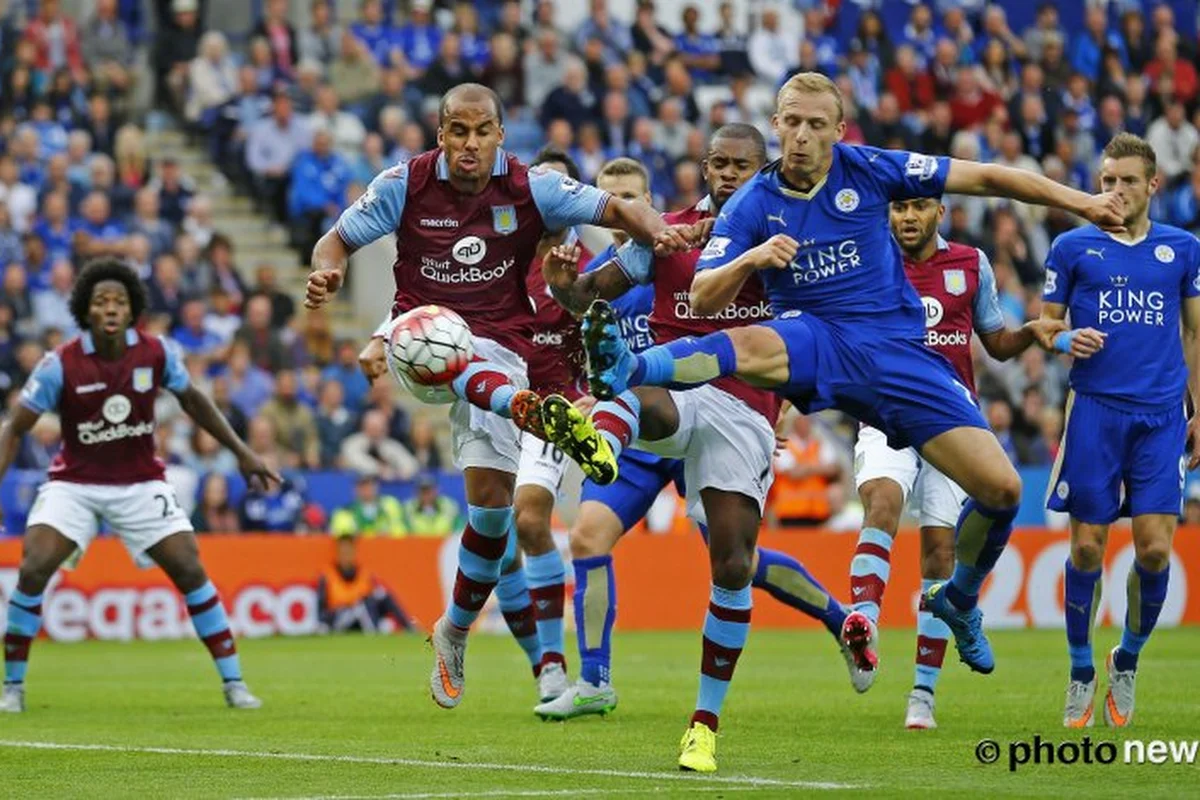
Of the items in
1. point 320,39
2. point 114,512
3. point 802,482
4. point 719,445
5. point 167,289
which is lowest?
point 114,512

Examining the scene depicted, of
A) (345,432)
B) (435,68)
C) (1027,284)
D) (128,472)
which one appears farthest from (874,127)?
(128,472)

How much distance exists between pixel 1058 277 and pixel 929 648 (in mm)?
2043

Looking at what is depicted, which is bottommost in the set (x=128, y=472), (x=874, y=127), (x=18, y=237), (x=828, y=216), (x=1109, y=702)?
(x=1109, y=702)

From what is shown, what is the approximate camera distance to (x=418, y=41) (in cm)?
2814

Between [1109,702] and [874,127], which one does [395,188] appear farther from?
[874,127]

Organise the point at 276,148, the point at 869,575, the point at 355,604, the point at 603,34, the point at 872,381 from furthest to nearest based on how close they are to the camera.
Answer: the point at 603,34, the point at 276,148, the point at 355,604, the point at 869,575, the point at 872,381

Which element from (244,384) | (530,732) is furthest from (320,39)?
(530,732)

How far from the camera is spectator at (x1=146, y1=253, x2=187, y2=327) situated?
23.6 meters

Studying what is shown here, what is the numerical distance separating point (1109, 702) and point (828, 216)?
3.31 meters

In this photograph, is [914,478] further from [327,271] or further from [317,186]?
[317,186]

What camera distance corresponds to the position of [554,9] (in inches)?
1187

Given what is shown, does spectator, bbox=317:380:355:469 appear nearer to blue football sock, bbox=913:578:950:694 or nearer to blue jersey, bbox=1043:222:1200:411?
blue football sock, bbox=913:578:950:694

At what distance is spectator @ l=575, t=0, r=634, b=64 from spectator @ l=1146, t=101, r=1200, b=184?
23.1 ft

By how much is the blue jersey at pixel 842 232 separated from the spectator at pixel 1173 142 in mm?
21265
